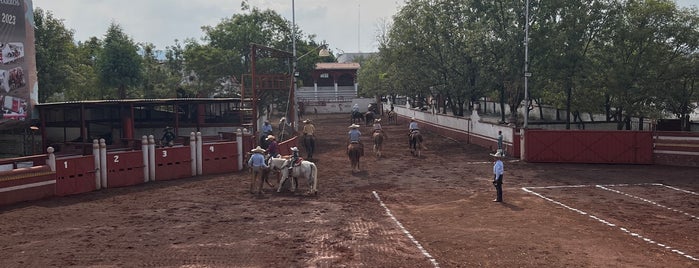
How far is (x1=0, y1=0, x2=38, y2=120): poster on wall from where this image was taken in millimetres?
22844

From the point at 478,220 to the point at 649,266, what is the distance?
427cm

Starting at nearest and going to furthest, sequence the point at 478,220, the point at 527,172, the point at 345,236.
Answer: the point at 345,236, the point at 478,220, the point at 527,172

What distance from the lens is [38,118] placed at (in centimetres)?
2486

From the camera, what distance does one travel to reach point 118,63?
40.4m

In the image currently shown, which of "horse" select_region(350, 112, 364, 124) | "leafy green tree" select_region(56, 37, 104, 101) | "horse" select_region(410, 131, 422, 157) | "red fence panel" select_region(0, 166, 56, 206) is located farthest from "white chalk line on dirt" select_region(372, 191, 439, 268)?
"horse" select_region(350, 112, 364, 124)

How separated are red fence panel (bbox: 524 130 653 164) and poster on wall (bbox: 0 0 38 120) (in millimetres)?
Result: 22312

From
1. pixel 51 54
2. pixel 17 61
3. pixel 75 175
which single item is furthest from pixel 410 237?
pixel 51 54

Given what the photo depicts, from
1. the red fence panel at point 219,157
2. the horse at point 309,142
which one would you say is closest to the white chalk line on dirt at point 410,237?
the red fence panel at point 219,157

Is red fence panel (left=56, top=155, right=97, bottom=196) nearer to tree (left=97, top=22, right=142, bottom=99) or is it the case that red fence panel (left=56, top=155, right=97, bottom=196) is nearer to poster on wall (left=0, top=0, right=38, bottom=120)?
poster on wall (left=0, top=0, right=38, bottom=120)

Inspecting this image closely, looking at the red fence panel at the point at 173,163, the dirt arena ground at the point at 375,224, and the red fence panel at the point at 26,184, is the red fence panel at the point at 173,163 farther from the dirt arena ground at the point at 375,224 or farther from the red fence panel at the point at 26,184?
the red fence panel at the point at 26,184

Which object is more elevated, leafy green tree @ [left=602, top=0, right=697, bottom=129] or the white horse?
leafy green tree @ [left=602, top=0, right=697, bottom=129]

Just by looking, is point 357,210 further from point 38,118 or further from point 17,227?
point 38,118

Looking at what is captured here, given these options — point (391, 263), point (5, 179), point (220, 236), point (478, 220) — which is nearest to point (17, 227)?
point (5, 179)

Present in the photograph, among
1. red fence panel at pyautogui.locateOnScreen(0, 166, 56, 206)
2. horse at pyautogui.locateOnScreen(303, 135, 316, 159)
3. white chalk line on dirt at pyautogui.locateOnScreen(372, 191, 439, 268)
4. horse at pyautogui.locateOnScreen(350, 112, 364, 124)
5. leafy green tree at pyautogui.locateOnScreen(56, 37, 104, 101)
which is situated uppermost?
leafy green tree at pyautogui.locateOnScreen(56, 37, 104, 101)
